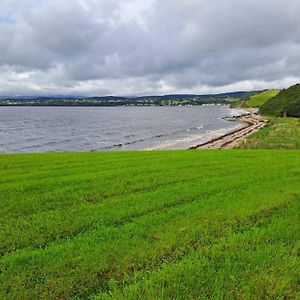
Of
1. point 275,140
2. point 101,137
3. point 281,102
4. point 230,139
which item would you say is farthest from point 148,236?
point 281,102

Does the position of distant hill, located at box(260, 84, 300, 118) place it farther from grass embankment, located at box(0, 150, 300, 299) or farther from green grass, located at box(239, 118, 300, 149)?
grass embankment, located at box(0, 150, 300, 299)

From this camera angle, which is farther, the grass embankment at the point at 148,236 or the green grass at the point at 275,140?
the green grass at the point at 275,140

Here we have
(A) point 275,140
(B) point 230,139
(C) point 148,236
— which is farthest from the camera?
(B) point 230,139

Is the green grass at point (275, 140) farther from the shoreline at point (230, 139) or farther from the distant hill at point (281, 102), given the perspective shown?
the distant hill at point (281, 102)

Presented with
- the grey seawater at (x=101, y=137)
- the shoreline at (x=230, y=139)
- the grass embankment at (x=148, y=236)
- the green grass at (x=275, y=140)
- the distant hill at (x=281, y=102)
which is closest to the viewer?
the grass embankment at (x=148, y=236)

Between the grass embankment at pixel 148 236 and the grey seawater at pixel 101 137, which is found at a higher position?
the grass embankment at pixel 148 236

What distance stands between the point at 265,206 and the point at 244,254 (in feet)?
11.2

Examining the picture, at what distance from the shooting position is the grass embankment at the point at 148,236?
5125 mm

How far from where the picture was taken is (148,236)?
703 centimetres

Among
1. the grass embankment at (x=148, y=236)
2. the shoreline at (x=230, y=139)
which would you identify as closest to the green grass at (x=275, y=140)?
the shoreline at (x=230, y=139)

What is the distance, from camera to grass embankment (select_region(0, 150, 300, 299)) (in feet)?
16.8

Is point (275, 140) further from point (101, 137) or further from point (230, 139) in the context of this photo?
point (101, 137)

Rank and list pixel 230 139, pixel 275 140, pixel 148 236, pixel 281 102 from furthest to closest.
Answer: pixel 281 102 < pixel 230 139 < pixel 275 140 < pixel 148 236

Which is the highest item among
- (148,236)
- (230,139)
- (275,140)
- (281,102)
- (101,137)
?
(148,236)
